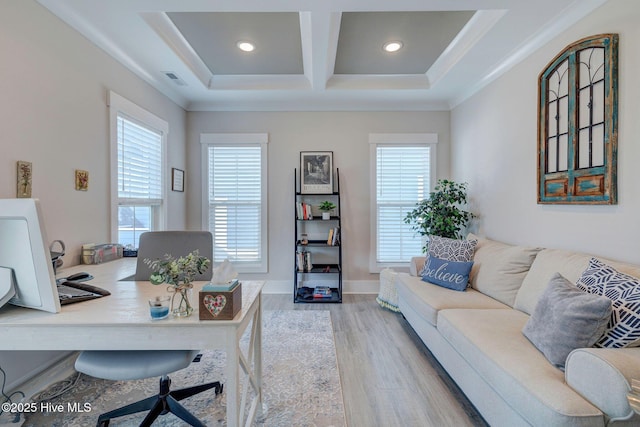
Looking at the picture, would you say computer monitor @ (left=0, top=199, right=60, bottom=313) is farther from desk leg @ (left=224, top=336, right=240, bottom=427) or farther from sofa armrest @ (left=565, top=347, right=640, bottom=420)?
sofa armrest @ (left=565, top=347, right=640, bottom=420)

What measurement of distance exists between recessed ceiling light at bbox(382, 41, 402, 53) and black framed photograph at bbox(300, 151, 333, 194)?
58.6 inches

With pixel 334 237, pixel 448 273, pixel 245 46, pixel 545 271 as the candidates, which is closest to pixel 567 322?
pixel 545 271

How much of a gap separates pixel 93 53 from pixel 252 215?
2.36m

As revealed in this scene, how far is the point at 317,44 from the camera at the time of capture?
8.36ft

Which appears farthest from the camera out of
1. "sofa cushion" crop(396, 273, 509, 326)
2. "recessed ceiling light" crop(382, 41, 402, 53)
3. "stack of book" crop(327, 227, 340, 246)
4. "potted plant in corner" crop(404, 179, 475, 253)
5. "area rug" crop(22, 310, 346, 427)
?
"stack of book" crop(327, 227, 340, 246)

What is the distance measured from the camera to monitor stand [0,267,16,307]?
1.14 meters

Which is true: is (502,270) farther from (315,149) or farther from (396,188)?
(315,149)

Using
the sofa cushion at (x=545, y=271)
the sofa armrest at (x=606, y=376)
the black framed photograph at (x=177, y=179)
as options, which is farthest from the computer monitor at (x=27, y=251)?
the black framed photograph at (x=177, y=179)

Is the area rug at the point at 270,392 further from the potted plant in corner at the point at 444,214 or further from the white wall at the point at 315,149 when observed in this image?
the potted plant in corner at the point at 444,214

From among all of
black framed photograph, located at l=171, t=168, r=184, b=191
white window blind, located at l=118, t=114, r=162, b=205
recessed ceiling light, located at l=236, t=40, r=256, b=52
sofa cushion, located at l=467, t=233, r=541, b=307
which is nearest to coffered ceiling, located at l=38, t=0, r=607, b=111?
recessed ceiling light, located at l=236, t=40, r=256, b=52

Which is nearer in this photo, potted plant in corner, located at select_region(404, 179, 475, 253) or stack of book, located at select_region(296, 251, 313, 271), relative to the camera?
potted plant in corner, located at select_region(404, 179, 475, 253)

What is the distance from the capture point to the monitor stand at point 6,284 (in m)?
1.14

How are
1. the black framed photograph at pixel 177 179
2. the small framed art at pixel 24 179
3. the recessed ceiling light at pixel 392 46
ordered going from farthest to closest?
the black framed photograph at pixel 177 179
the recessed ceiling light at pixel 392 46
the small framed art at pixel 24 179

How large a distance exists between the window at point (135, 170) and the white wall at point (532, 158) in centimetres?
370
